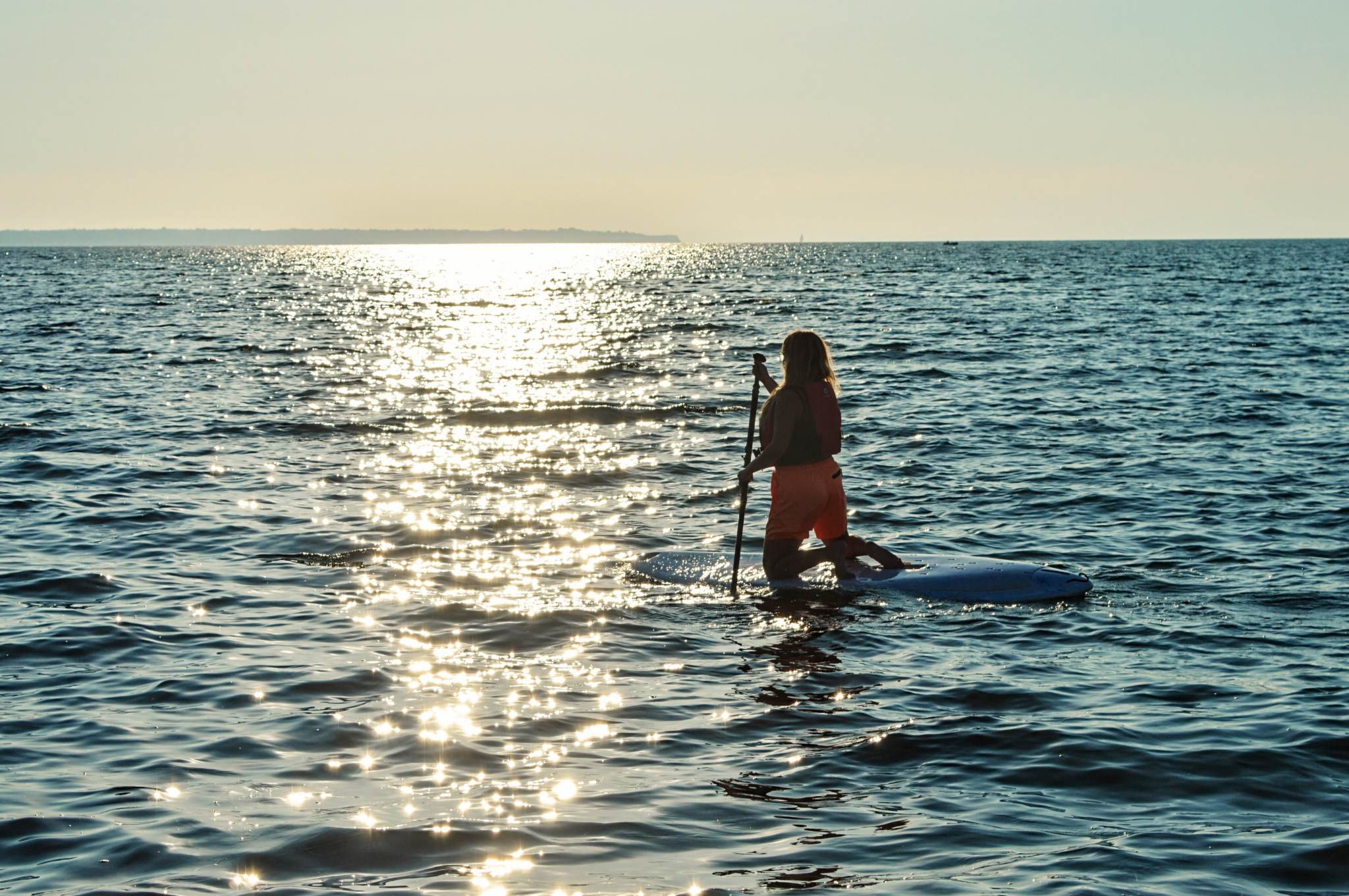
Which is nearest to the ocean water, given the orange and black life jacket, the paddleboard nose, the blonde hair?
the paddleboard nose

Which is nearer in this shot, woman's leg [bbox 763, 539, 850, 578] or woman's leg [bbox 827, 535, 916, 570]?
woman's leg [bbox 763, 539, 850, 578]

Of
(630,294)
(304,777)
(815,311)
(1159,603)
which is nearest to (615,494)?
(1159,603)

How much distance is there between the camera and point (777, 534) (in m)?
11.2

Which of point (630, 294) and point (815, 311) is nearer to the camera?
point (815, 311)

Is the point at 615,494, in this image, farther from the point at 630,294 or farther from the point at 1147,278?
the point at 1147,278

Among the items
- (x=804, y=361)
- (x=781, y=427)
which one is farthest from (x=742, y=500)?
(x=804, y=361)

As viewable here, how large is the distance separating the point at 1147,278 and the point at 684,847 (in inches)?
3245

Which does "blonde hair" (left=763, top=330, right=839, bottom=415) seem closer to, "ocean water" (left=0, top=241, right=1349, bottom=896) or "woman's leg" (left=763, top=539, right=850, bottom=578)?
"woman's leg" (left=763, top=539, right=850, bottom=578)

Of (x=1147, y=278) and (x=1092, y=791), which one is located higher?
(x=1147, y=278)

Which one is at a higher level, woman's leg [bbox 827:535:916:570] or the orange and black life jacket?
the orange and black life jacket

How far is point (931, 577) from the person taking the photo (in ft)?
36.8

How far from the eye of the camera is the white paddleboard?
35.8 feet

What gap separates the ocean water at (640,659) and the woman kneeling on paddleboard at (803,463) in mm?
419

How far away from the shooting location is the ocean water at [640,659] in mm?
6070
